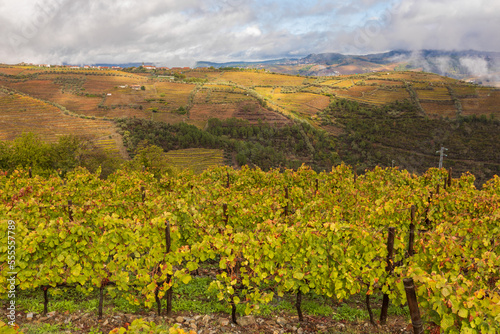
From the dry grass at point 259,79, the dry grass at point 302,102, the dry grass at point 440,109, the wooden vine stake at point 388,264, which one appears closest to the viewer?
the wooden vine stake at point 388,264

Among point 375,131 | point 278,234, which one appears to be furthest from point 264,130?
point 278,234

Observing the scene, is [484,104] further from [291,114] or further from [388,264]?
[388,264]

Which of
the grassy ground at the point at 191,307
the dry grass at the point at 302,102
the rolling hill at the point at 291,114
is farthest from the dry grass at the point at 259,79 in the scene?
the grassy ground at the point at 191,307

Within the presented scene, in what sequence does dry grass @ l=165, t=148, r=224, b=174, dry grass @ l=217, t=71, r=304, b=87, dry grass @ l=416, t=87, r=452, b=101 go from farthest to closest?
dry grass @ l=217, t=71, r=304, b=87, dry grass @ l=416, t=87, r=452, b=101, dry grass @ l=165, t=148, r=224, b=174

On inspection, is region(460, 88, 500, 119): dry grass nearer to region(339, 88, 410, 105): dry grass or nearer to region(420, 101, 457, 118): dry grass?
region(420, 101, 457, 118): dry grass

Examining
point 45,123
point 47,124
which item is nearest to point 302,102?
point 47,124

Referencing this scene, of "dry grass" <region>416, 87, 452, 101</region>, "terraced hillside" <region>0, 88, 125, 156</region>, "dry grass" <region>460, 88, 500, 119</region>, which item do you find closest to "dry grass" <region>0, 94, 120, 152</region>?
"terraced hillside" <region>0, 88, 125, 156</region>

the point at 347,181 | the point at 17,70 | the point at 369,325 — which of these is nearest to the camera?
the point at 369,325

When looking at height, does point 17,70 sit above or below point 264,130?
above

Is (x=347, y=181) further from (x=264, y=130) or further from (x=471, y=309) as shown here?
(x=264, y=130)

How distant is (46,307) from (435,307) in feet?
22.6

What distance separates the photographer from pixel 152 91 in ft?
268

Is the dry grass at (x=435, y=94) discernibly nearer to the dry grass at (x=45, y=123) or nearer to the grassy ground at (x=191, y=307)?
the dry grass at (x=45, y=123)

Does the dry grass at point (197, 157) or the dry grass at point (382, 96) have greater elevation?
the dry grass at point (382, 96)
